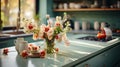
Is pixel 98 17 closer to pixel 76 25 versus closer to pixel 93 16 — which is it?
pixel 93 16

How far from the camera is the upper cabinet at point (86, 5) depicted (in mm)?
4559

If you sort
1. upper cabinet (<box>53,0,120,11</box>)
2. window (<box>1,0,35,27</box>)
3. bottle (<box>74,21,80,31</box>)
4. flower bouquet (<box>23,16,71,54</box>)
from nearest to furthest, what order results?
1. flower bouquet (<box>23,16,71,54</box>)
2. window (<box>1,0,35,27</box>)
3. upper cabinet (<box>53,0,120,11</box>)
4. bottle (<box>74,21,80,31</box>)

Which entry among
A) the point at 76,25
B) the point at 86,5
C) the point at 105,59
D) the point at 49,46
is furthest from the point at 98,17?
the point at 49,46

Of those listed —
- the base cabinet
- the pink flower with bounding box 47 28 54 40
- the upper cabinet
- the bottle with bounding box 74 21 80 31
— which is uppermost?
the upper cabinet

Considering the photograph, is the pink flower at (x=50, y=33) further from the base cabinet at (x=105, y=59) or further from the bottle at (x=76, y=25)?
the bottle at (x=76, y=25)

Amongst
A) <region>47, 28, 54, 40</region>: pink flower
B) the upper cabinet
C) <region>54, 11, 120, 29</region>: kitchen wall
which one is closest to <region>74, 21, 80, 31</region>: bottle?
<region>54, 11, 120, 29</region>: kitchen wall

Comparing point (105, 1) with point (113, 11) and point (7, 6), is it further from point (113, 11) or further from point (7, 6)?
point (7, 6)

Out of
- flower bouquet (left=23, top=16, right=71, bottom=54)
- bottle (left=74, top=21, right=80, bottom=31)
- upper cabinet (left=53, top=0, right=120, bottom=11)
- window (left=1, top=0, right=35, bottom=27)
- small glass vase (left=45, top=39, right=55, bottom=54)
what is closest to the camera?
flower bouquet (left=23, top=16, right=71, bottom=54)

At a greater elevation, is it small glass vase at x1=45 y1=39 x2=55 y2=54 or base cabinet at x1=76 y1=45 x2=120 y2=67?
small glass vase at x1=45 y1=39 x2=55 y2=54

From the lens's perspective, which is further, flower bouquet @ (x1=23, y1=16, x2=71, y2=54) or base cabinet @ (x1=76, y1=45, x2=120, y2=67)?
base cabinet @ (x1=76, y1=45, x2=120, y2=67)

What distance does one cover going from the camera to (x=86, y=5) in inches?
193

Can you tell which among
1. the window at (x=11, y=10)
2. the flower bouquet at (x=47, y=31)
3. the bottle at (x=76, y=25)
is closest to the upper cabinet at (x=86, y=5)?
the bottle at (x=76, y=25)

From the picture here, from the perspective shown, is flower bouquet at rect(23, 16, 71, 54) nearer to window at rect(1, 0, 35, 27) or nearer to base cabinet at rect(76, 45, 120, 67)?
base cabinet at rect(76, 45, 120, 67)

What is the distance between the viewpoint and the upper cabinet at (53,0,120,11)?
4.56 meters
